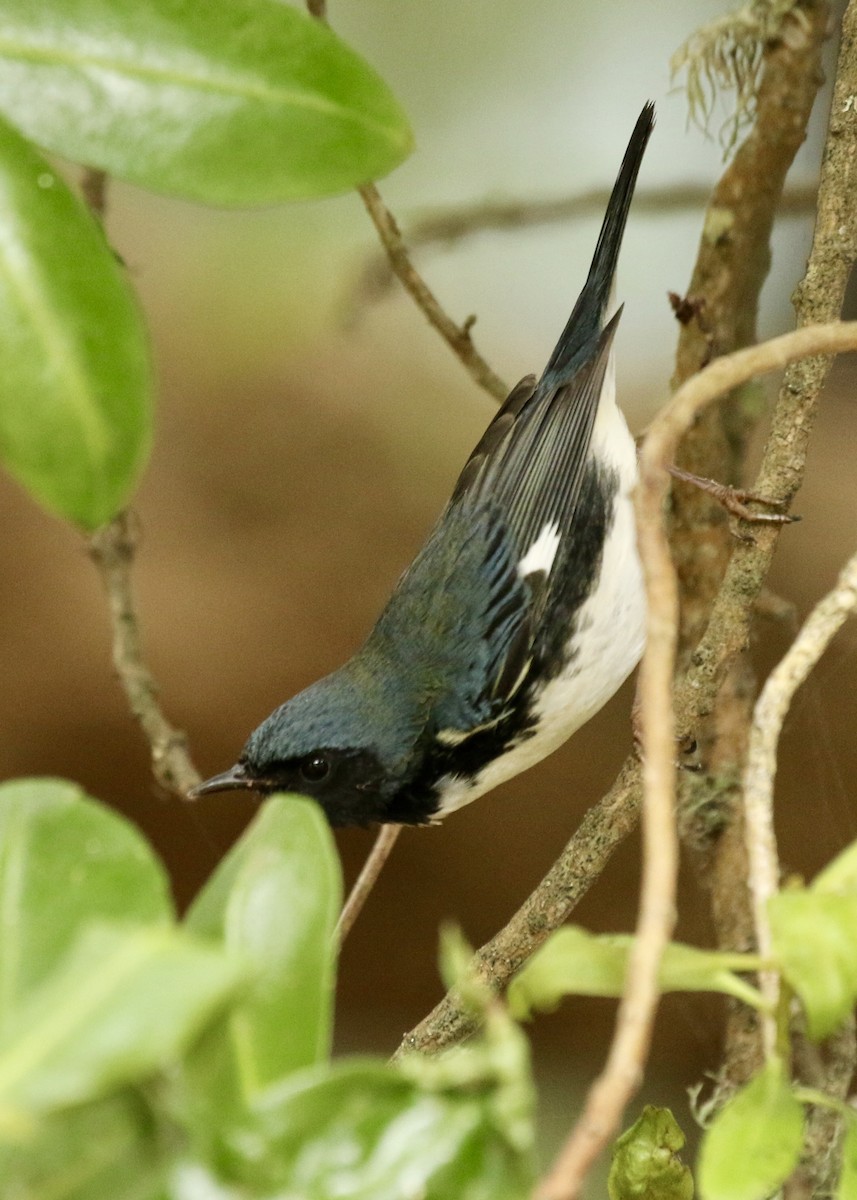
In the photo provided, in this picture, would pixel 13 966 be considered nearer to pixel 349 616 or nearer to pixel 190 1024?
pixel 190 1024

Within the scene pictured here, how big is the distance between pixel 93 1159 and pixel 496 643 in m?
1.16

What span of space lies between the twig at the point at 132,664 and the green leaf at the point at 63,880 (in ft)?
3.79

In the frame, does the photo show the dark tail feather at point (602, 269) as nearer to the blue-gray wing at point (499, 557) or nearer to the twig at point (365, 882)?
the blue-gray wing at point (499, 557)

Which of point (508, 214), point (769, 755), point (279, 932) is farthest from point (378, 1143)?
point (508, 214)

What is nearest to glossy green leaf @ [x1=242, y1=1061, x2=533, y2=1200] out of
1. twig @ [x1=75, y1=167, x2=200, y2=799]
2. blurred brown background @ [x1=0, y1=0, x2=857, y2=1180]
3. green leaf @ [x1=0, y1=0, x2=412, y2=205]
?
green leaf @ [x1=0, y1=0, x2=412, y2=205]

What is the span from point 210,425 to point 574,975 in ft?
6.64

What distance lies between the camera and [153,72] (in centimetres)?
57

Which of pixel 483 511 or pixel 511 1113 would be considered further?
pixel 483 511

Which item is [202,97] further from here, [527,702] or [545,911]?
[527,702]

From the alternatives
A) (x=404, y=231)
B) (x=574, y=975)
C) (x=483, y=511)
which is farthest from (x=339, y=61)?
(x=404, y=231)

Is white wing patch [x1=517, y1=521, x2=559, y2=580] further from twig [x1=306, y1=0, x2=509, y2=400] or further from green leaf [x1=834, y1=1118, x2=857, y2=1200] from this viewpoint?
green leaf [x1=834, y1=1118, x2=857, y2=1200]

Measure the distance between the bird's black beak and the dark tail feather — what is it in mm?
732

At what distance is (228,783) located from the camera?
4.70 feet

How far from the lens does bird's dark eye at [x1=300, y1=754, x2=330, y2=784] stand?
147 cm
